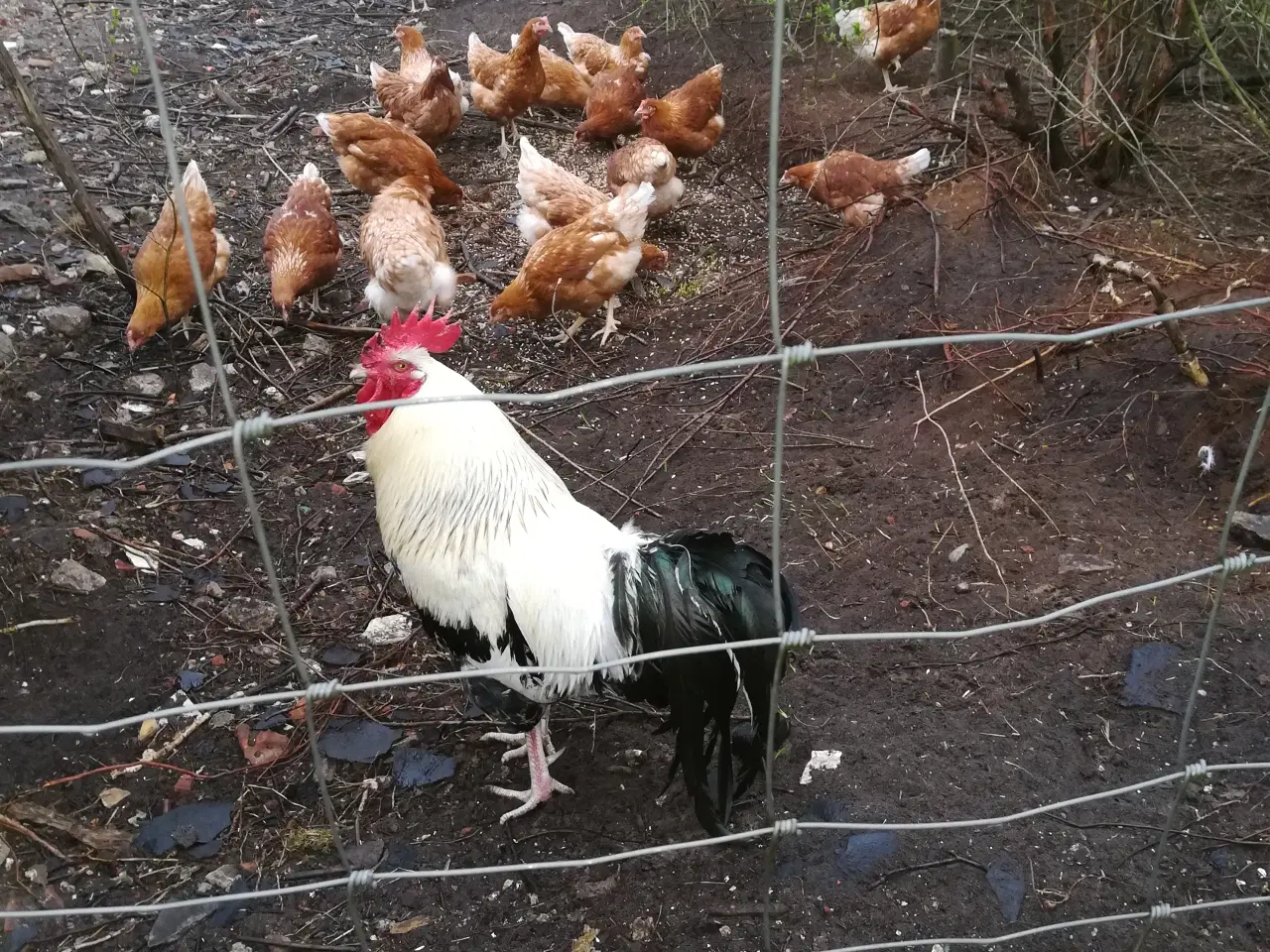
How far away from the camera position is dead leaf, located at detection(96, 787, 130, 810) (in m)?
3.17

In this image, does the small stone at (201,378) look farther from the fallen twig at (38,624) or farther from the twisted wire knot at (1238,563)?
the twisted wire knot at (1238,563)

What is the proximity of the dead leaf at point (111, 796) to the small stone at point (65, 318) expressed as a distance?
2891 mm

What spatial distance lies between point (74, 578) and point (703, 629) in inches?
107

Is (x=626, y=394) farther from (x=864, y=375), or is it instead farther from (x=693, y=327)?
(x=864, y=375)

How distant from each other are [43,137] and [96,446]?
4.97ft

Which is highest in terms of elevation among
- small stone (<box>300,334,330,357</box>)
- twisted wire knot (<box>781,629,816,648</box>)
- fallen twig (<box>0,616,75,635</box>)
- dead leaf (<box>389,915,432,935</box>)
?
twisted wire knot (<box>781,629,816,648</box>)

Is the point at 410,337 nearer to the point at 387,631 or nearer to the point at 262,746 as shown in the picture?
the point at 387,631

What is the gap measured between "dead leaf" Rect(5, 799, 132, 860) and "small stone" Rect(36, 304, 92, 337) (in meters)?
2.91

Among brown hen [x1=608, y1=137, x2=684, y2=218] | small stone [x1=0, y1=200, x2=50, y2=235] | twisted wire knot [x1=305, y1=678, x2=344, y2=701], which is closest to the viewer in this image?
twisted wire knot [x1=305, y1=678, x2=344, y2=701]

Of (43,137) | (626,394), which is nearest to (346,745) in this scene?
(626,394)

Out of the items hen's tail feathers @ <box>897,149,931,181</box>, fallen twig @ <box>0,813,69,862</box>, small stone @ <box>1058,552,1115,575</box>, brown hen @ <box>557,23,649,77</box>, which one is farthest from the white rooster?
brown hen @ <box>557,23,649,77</box>

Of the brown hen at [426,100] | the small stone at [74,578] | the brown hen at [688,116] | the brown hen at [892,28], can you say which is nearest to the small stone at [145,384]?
the small stone at [74,578]

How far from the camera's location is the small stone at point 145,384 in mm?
4984

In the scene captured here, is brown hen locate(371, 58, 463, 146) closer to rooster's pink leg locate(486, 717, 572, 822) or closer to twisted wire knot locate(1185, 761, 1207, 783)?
rooster's pink leg locate(486, 717, 572, 822)
